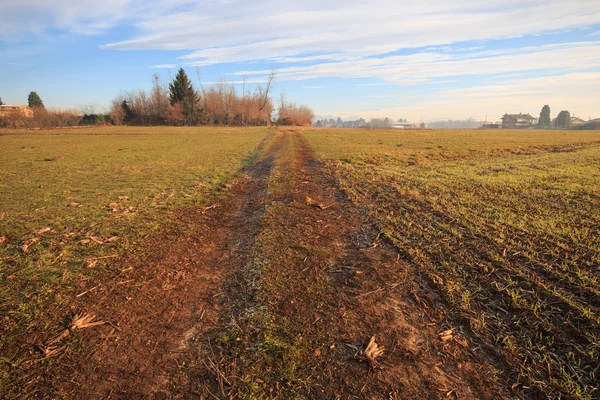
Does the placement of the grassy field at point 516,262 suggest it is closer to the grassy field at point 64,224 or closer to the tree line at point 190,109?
the grassy field at point 64,224

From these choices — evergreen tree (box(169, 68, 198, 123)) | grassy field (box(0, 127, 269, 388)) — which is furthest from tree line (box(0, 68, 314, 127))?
grassy field (box(0, 127, 269, 388))

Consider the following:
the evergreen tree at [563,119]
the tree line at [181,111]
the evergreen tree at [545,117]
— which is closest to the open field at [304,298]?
the tree line at [181,111]

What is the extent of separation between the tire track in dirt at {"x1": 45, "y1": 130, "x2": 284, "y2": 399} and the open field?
0.02 m

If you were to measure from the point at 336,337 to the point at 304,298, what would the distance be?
80 cm

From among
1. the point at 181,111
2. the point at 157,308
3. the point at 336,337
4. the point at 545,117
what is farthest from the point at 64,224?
the point at 545,117

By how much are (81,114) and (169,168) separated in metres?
80.1

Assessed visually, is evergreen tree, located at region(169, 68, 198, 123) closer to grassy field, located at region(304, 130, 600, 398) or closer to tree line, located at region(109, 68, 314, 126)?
tree line, located at region(109, 68, 314, 126)

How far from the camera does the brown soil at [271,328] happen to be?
2656 millimetres

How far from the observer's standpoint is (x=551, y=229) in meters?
5.75

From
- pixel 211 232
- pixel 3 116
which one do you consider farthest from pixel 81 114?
pixel 211 232

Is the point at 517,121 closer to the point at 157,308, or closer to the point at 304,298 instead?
the point at 304,298

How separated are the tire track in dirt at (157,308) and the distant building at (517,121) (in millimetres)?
167699

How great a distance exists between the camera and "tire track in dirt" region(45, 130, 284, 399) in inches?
107

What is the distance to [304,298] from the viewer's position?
3904mm
